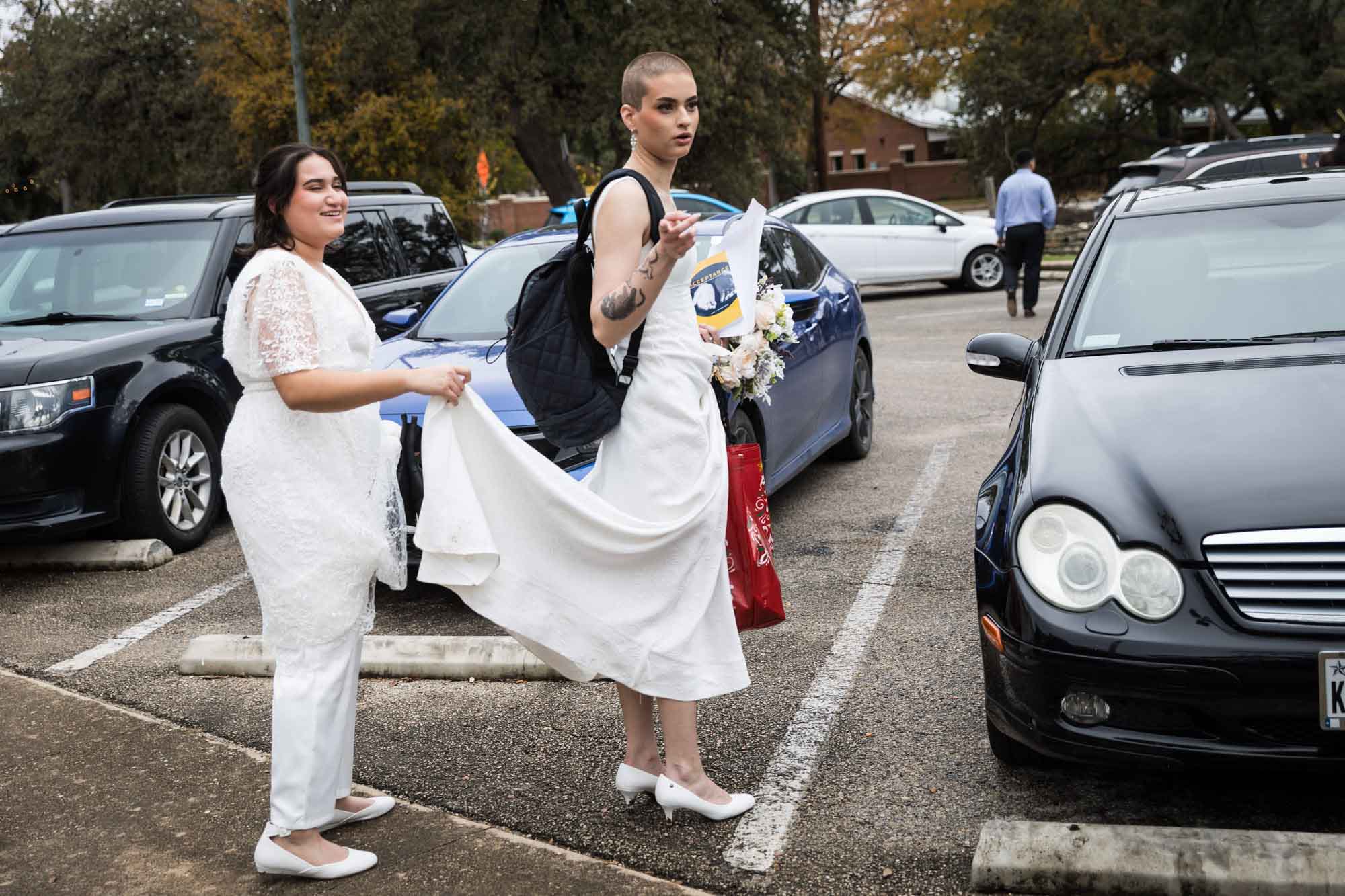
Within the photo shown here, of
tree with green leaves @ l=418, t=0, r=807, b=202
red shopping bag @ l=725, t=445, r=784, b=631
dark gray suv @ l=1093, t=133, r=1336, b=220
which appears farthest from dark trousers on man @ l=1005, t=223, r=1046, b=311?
red shopping bag @ l=725, t=445, r=784, b=631

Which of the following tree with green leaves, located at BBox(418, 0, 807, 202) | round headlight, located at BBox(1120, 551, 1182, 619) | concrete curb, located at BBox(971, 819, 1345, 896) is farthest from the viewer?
tree with green leaves, located at BBox(418, 0, 807, 202)

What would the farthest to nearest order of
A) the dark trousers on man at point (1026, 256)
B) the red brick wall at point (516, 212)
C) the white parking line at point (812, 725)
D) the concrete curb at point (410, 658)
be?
the red brick wall at point (516, 212) < the dark trousers on man at point (1026, 256) < the concrete curb at point (410, 658) < the white parking line at point (812, 725)

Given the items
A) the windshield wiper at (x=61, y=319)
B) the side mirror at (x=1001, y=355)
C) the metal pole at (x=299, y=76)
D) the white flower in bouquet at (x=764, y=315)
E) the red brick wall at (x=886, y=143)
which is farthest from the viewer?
the red brick wall at (x=886, y=143)

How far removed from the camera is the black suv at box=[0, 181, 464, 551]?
6473mm

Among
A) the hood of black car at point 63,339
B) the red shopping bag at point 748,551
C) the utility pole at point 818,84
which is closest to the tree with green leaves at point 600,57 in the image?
the utility pole at point 818,84

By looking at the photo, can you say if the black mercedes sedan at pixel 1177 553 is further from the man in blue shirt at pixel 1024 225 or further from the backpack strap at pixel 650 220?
the man in blue shirt at pixel 1024 225

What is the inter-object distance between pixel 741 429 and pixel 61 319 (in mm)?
3938

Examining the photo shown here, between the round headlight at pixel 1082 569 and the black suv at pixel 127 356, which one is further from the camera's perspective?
the black suv at pixel 127 356

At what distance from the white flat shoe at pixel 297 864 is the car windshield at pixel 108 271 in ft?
15.3

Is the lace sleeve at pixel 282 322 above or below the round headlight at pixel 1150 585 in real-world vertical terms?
above

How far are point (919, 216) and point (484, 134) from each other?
10.6 metres

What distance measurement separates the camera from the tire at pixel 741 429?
614 cm

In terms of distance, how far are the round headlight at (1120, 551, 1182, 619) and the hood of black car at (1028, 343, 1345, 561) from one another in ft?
0.12

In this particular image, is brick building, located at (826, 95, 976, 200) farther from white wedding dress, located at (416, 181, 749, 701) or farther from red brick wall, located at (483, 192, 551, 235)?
white wedding dress, located at (416, 181, 749, 701)
